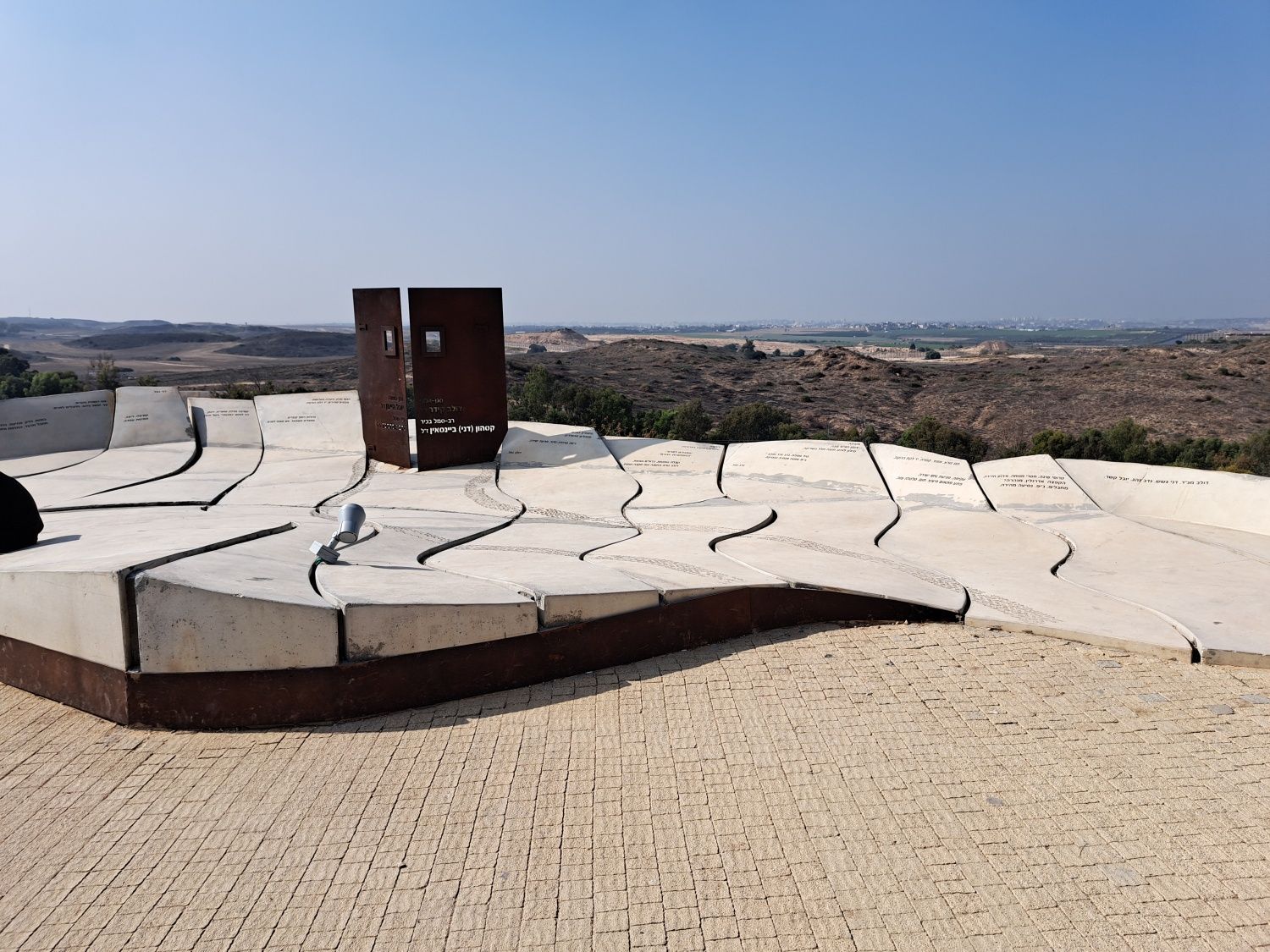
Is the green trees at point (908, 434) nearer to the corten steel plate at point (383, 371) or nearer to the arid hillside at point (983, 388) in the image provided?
the arid hillside at point (983, 388)

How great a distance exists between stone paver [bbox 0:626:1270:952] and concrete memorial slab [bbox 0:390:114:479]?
9214 mm

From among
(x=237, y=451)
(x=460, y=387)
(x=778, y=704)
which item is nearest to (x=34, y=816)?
(x=778, y=704)

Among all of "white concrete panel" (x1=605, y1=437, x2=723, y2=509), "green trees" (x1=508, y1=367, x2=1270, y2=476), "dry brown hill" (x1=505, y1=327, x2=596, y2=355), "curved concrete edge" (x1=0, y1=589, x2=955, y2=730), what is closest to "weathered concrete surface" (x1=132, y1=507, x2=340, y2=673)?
"curved concrete edge" (x1=0, y1=589, x2=955, y2=730)

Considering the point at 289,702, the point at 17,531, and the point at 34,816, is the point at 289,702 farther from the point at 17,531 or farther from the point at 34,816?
the point at 17,531

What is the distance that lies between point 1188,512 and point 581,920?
32.9 ft

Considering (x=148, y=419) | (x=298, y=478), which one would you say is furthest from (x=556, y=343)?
(x=298, y=478)

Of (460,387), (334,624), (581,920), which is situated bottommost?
(581,920)

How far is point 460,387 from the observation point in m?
12.5

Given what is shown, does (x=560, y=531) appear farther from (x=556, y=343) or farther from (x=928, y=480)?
(x=556, y=343)

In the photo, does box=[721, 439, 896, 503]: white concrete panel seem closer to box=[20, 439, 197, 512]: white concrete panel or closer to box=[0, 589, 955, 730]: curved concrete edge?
box=[0, 589, 955, 730]: curved concrete edge

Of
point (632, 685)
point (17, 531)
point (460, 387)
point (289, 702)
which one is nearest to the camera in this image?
point (289, 702)

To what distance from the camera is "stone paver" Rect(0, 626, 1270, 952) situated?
3.38m

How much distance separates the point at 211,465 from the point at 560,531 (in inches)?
275

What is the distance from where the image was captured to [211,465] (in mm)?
12648
